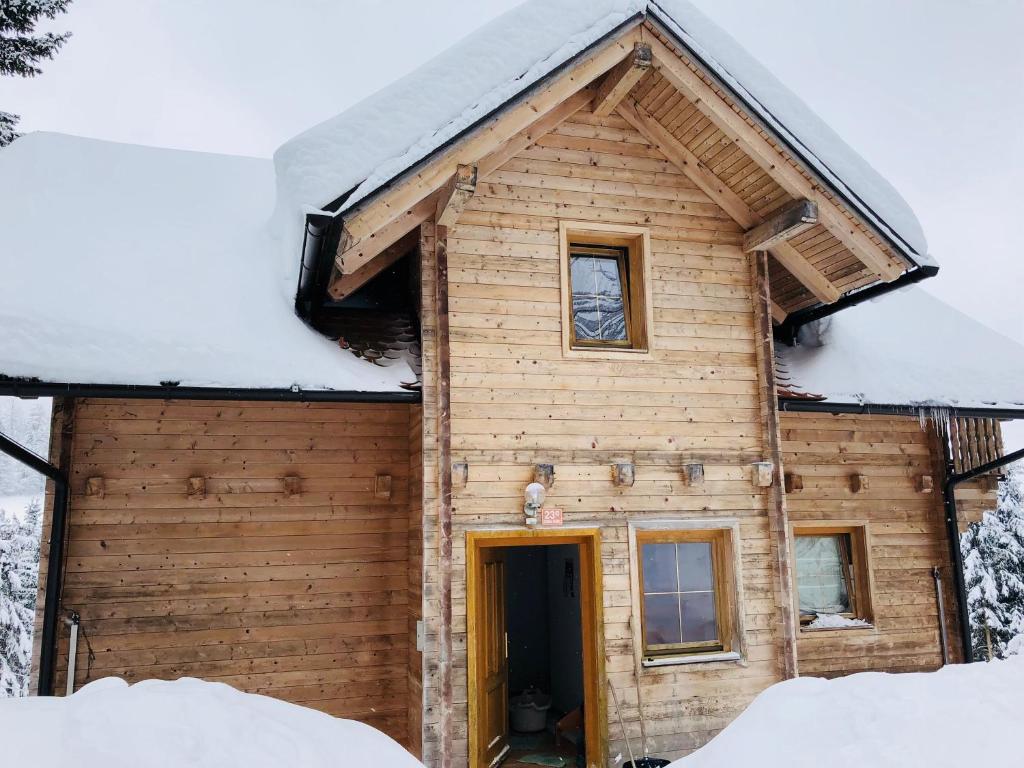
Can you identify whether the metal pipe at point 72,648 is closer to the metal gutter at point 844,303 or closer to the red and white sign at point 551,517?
the red and white sign at point 551,517

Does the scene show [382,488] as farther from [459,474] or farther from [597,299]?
[597,299]

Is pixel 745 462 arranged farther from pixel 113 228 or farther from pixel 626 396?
pixel 113 228

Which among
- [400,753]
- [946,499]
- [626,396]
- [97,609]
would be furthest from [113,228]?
[946,499]

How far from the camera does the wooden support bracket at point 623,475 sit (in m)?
6.28

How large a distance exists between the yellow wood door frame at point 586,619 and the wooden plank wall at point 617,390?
0.06 m

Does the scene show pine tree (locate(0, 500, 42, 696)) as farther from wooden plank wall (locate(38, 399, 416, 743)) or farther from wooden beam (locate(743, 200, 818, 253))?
wooden beam (locate(743, 200, 818, 253))

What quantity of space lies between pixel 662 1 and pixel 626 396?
3.05 meters

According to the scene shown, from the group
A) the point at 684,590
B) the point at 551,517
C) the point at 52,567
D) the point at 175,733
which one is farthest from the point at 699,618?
the point at 175,733

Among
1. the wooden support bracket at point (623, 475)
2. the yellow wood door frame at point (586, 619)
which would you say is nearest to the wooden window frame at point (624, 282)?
the wooden support bracket at point (623, 475)

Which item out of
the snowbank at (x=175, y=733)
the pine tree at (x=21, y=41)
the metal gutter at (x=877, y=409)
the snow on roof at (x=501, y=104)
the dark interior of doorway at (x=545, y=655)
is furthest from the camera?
the pine tree at (x=21, y=41)

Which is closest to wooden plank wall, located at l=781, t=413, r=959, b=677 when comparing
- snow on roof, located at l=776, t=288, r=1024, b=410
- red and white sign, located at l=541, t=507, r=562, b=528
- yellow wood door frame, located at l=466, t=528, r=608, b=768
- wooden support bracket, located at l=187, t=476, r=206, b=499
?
snow on roof, located at l=776, t=288, r=1024, b=410

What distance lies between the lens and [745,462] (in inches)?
265

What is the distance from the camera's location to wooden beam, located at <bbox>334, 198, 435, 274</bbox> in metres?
6.05

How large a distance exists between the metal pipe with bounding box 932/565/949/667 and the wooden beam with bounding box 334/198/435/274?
6.36 metres
